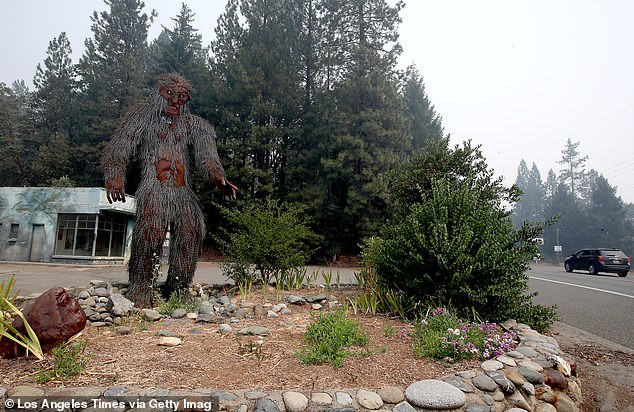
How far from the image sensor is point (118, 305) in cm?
422

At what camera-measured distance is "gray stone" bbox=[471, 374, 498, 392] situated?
8.72 feet

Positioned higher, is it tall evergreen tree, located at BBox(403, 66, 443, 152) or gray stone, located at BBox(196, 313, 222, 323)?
tall evergreen tree, located at BBox(403, 66, 443, 152)

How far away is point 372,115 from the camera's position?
19781mm

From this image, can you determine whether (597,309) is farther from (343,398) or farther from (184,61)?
(184,61)

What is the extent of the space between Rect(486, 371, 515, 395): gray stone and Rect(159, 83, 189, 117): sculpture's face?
4983mm

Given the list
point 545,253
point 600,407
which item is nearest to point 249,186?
point 600,407

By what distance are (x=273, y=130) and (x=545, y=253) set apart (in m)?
50.2

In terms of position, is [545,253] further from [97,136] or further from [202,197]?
[97,136]

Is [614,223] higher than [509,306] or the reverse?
higher

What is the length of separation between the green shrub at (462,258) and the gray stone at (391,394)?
1.88 m

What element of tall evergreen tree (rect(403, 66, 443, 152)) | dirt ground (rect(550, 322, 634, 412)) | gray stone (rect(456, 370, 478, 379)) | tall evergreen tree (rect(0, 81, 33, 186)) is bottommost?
dirt ground (rect(550, 322, 634, 412))

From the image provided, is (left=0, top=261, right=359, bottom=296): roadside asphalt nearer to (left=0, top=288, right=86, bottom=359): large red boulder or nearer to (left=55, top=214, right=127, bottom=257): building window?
(left=55, top=214, right=127, bottom=257): building window

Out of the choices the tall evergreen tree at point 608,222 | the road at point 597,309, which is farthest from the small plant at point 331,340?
the tall evergreen tree at point 608,222

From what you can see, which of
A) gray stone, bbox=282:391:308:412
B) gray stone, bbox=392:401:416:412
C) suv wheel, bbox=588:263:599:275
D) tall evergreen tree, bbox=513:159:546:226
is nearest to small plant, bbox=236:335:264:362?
gray stone, bbox=282:391:308:412
